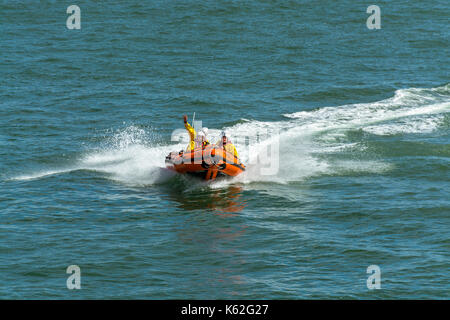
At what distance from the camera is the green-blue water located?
22.4m

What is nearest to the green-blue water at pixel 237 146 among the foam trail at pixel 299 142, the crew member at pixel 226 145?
the foam trail at pixel 299 142

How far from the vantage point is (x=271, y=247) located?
23.9 metres

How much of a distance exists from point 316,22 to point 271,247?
3774 cm

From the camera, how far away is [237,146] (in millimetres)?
36656

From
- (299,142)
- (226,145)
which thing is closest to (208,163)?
(226,145)

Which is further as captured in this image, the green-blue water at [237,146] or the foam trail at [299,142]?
the foam trail at [299,142]

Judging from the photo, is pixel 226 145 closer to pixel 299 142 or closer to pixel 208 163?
pixel 208 163

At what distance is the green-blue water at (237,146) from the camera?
2242 centimetres

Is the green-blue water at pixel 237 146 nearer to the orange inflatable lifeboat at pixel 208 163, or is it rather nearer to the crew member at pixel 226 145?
the orange inflatable lifeboat at pixel 208 163

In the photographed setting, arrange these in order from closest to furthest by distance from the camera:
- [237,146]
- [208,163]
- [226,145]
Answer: [208,163]
[226,145]
[237,146]

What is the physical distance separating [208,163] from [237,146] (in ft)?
23.4

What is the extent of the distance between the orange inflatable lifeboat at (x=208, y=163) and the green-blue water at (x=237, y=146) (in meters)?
0.68
